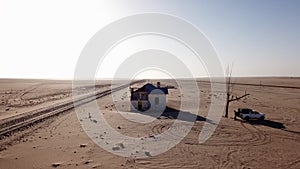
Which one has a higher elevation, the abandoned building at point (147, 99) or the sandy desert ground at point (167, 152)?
the abandoned building at point (147, 99)

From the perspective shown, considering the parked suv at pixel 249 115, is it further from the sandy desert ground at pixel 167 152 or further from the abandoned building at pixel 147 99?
the abandoned building at pixel 147 99

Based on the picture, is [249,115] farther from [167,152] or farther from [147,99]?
[167,152]

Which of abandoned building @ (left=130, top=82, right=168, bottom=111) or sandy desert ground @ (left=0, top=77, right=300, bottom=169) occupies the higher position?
abandoned building @ (left=130, top=82, right=168, bottom=111)

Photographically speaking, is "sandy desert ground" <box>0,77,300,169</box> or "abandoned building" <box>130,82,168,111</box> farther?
"abandoned building" <box>130,82,168,111</box>

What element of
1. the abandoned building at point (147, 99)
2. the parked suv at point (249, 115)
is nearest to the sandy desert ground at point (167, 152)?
the parked suv at point (249, 115)

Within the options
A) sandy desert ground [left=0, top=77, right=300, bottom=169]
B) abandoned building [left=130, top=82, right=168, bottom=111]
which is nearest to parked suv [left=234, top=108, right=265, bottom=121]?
sandy desert ground [left=0, top=77, right=300, bottom=169]

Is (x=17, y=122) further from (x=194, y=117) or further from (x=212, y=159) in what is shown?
(x=212, y=159)

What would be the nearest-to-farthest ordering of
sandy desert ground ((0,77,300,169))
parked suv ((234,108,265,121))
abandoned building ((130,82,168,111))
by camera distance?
sandy desert ground ((0,77,300,169))
parked suv ((234,108,265,121))
abandoned building ((130,82,168,111))

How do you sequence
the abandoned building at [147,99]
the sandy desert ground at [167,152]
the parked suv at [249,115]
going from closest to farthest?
the sandy desert ground at [167,152]
the parked suv at [249,115]
the abandoned building at [147,99]

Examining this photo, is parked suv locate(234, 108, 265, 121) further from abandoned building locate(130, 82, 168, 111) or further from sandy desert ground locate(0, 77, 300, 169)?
abandoned building locate(130, 82, 168, 111)

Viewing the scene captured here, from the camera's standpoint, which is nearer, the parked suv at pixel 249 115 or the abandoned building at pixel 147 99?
the parked suv at pixel 249 115

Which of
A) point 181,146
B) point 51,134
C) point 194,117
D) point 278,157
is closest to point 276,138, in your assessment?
point 278,157

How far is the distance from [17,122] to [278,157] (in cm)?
2460

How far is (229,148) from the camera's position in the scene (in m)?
20.1
